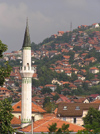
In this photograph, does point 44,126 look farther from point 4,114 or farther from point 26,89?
point 4,114

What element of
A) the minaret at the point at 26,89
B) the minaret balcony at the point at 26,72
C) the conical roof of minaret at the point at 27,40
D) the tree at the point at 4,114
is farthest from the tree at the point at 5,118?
the conical roof of minaret at the point at 27,40

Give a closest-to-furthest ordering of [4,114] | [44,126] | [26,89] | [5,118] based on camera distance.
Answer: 1. [5,118]
2. [4,114]
3. [44,126]
4. [26,89]

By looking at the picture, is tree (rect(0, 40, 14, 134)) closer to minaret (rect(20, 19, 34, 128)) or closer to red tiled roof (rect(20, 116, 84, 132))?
red tiled roof (rect(20, 116, 84, 132))

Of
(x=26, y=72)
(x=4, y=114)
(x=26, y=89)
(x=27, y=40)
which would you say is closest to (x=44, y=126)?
(x=26, y=89)

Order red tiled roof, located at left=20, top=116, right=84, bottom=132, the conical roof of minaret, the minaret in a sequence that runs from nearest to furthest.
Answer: red tiled roof, located at left=20, top=116, right=84, bottom=132, the minaret, the conical roof of minaret

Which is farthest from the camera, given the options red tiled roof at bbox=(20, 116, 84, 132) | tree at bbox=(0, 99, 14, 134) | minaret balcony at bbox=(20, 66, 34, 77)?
minaret balcony at bbox=(20, 66, 34, 77)

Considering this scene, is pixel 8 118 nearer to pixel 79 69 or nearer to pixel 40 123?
pixel 40 123

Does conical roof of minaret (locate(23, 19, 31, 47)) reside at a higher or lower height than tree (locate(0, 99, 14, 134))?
higher

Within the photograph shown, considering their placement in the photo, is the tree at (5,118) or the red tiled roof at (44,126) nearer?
the tree at (5,118)

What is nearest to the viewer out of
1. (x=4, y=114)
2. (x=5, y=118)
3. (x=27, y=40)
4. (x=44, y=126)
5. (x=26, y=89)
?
(x=5, y=118)

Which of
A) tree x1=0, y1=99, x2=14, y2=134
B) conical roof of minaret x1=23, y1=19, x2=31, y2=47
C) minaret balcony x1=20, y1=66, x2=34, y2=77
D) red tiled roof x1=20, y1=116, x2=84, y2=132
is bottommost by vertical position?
red tiled roof x1=20, y1=116, x2=84, y2=132

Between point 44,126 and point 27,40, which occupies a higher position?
point 27,40

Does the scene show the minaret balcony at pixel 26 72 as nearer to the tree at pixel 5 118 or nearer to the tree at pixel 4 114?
the tree at pixel 4 114

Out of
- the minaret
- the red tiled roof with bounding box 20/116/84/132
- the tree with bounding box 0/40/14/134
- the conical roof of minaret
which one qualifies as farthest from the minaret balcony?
the tree with bounding box 0/40/14/134
